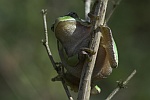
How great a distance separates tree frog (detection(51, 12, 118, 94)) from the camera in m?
3.50

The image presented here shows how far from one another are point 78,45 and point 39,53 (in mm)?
4214

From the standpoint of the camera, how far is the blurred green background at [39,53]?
760 cm

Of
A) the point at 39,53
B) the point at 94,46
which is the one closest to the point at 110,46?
the point at 94,46

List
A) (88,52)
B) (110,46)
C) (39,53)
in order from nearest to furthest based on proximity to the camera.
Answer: (88,52) < (110,46) < (39,53)

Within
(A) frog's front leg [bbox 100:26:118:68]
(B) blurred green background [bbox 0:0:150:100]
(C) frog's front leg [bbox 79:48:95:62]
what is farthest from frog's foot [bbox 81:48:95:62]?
(B) blurred green background [bbox 0:0:150:100]

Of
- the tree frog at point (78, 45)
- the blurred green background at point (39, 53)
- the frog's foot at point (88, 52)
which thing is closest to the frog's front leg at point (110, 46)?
the tree frog at point (78, 45)

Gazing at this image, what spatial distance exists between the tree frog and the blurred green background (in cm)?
382

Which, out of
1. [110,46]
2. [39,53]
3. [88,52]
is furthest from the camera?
[39,53]

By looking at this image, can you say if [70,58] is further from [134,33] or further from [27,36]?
[134,33]

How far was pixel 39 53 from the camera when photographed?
25.3 ft

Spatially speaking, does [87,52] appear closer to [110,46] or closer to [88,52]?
[88,52]

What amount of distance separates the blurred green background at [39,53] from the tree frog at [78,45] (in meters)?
3.82

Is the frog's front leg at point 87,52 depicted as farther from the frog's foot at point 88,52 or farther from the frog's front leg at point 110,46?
the frog's front leg at point 110,46

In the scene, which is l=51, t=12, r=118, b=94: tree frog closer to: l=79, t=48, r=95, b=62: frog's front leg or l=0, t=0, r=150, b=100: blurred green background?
l=79, t=48, r=95, b=62: frog's front leg
